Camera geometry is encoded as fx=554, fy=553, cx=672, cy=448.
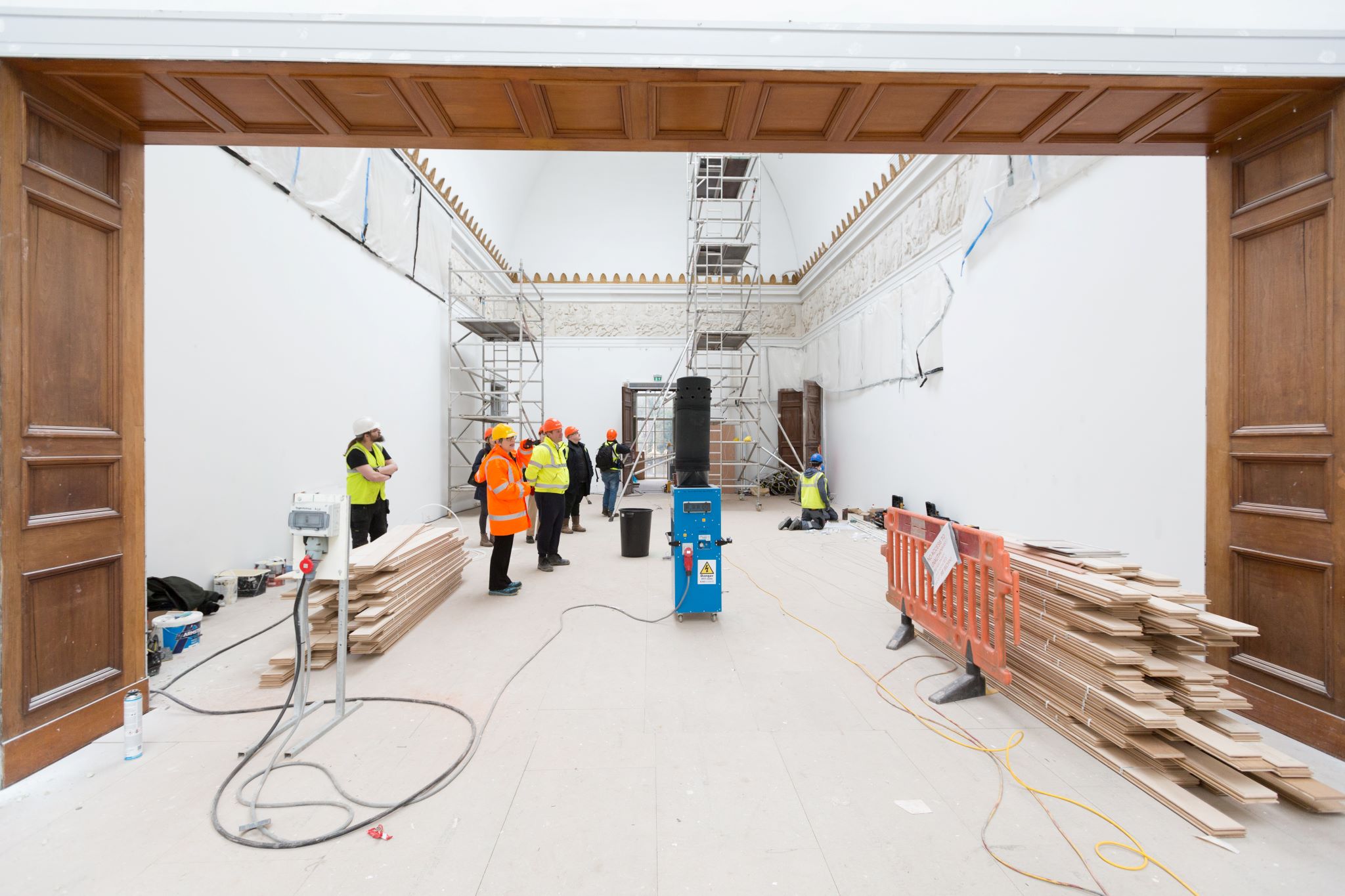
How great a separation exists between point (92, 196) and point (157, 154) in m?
2.07

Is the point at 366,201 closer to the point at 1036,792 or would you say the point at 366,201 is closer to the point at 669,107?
the point at 669,107

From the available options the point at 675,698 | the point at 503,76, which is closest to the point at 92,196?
the point at 503,76

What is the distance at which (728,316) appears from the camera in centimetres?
1380

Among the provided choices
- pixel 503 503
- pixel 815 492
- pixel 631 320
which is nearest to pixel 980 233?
pixel 815 492

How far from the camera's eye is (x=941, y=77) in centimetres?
239

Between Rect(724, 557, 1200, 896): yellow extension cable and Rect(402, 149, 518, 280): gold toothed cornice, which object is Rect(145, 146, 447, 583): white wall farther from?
Rect(724, 557, 1200, 896): yellow extension cable

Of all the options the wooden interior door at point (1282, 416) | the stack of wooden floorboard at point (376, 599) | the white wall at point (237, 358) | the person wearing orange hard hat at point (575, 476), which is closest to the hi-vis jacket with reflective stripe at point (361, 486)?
the stack of wooden floorboard at point (376, 599)

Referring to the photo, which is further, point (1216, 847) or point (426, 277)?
point (426, 277)

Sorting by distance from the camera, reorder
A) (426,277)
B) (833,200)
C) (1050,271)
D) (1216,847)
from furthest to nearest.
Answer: (833,200) < (426,277) < (1050,271) < (1216,847)

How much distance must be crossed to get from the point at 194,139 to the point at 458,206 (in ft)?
24.7

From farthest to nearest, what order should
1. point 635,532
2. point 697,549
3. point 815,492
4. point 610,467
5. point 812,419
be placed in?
1. point 812,419
2. point 610,467
3. point 815,492
4. point 635,532
5. point 697,549

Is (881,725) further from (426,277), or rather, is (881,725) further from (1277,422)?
(426,277)

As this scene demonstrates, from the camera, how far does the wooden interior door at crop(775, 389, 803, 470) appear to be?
1345 cm

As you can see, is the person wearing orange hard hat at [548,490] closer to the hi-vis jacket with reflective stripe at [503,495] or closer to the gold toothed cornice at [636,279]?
the hi-vis jacket with reflective stripe at [503,495]
